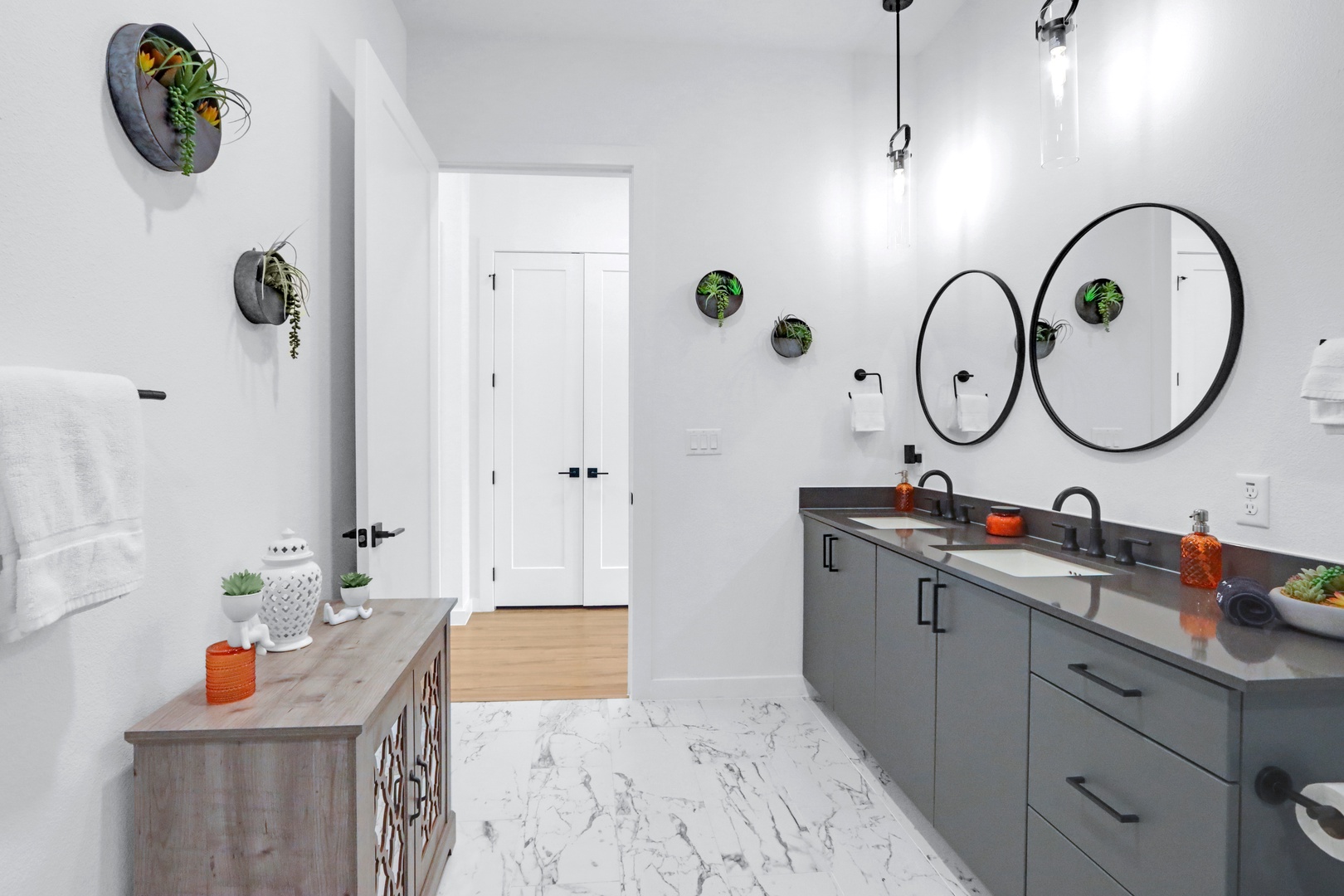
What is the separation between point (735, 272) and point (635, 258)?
43cm

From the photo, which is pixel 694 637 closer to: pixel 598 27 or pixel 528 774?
pixel 528 774

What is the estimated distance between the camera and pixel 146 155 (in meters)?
1.16

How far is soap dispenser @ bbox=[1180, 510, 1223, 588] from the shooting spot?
1.56m

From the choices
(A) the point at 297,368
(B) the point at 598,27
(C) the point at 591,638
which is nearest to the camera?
(A) the point at 297,368

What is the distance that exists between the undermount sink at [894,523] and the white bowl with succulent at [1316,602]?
52.0 inches

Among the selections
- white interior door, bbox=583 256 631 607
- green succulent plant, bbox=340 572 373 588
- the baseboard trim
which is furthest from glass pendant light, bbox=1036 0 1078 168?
white interior door, bbox=583 256 631 607

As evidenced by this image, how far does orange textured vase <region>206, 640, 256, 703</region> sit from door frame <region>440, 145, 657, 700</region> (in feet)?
5.96

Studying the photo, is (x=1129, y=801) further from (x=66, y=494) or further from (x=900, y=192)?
(x=900, y=192)

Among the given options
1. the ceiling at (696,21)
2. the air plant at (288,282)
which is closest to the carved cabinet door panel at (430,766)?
the air plant at (288,282)

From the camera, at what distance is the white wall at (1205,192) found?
1409 mm

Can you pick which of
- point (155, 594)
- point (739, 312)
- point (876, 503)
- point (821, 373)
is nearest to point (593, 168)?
point (739, 312)

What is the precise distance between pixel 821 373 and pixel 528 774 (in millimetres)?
1935

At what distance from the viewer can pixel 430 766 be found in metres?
1.68

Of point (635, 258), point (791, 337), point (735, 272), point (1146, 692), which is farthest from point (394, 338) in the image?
point (1146, 692)
